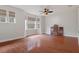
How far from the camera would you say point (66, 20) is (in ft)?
7.77

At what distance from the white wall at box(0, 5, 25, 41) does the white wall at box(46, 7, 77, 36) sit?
1.95 feet

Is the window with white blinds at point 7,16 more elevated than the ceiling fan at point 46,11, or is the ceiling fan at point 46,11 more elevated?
the ceiling fan at point 46,11

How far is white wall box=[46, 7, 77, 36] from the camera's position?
229cm

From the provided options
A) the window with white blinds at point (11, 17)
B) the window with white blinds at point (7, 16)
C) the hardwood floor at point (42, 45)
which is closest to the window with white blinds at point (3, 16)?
the window with white blinds at point (7, 16)

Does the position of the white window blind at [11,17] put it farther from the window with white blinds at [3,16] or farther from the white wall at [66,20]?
the white wall at [66,20]

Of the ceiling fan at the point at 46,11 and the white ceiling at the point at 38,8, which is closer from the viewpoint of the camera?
the white ceiling at the point at 38,8

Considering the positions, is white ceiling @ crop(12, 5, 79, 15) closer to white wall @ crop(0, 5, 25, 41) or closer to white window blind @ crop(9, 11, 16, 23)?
white wall @ crop(0, 5, 25, 41)

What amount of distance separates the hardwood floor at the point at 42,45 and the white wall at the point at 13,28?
0.14 metres

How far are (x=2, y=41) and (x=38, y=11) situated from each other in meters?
1.00

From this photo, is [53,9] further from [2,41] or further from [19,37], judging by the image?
[2,41]

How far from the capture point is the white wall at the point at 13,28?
2230 millimetres

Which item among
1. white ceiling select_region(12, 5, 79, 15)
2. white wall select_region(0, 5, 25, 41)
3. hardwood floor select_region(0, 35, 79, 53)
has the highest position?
white ceiling select_region(12, 5, 79, 15)

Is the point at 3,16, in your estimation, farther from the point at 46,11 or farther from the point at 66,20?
the point at 66,20

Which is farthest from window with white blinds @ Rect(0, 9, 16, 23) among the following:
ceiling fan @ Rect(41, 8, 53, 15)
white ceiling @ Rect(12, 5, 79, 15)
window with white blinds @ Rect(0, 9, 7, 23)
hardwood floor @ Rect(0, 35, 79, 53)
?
ceiling fan @ Rect(41, 8, 53, 15)
